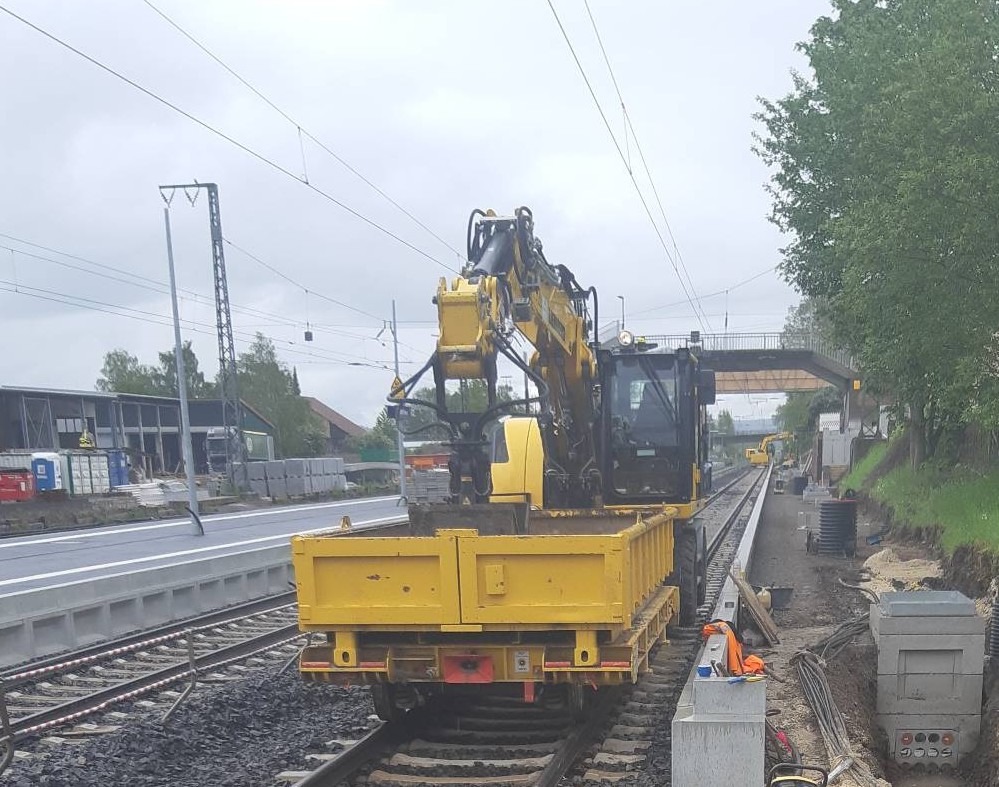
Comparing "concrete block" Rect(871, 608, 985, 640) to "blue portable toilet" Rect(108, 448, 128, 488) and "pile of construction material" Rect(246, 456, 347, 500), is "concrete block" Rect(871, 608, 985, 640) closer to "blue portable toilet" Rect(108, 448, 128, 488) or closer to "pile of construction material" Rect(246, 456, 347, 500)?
"pile of construction material" Rect(246, 456, 347, 500)

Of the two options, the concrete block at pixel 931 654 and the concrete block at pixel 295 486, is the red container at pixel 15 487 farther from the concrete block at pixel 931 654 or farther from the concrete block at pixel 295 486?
the concrete block at pixel 931 654

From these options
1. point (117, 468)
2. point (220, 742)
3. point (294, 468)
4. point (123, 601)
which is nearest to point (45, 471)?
point (117, 468)

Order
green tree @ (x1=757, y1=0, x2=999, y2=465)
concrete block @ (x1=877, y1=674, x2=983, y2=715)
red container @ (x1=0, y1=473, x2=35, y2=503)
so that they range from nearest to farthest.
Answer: concrete block @ (x1=877, y1=674, x2=983, y2=715) < green tree @ (x1=757, y1=0, x2=999, y2=465) < red container @ (x1=0, y1=473, x2=35, y2=503)

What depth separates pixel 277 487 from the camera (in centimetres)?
4862

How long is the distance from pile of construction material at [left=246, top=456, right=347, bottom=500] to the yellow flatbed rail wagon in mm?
42786

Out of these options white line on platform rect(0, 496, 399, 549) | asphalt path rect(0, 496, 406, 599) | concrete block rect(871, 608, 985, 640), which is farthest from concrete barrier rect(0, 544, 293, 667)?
white line on platform rect(0, 496, 399, 549)

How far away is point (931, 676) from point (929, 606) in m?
0.75

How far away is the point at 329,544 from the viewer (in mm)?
6574

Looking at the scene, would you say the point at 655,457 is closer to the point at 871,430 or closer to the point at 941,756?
the point at 941,756

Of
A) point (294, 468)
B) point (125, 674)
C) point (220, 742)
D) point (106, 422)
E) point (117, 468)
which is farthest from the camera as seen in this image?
point (106, 422)

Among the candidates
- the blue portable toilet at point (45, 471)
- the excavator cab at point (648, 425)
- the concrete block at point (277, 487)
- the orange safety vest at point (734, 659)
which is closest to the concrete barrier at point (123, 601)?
the excavator cab at point (648, 425)

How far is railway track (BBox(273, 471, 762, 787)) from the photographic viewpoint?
20.9 ft

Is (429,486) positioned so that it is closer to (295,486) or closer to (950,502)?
A: (950,502)

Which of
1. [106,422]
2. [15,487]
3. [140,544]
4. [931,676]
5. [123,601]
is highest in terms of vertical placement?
[106,422]
